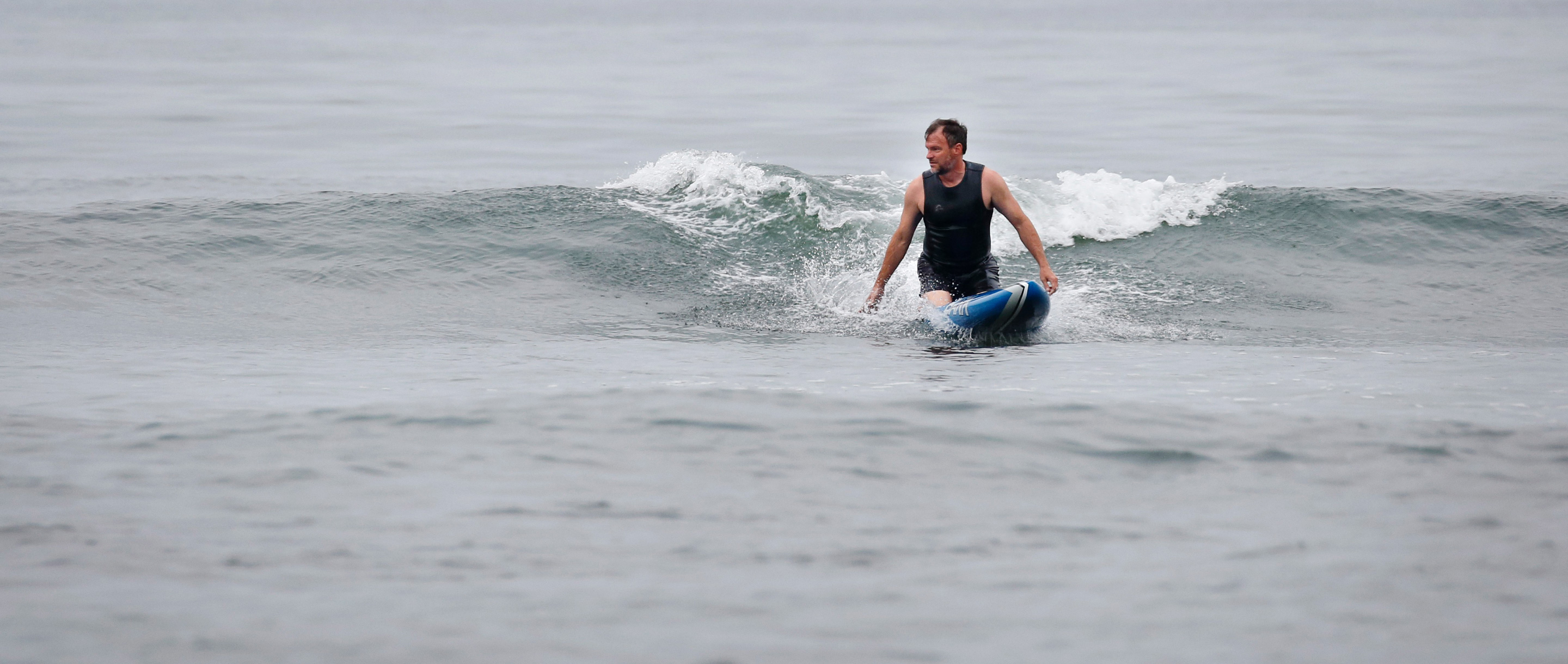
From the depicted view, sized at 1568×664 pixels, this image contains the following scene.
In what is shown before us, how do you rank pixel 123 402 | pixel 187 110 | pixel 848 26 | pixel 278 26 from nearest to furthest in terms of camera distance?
pixel 123 402 → pixel 187 110 → pixel 278 26 → pixel 848 26

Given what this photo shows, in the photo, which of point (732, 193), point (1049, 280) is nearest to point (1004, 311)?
point (1049, 280)

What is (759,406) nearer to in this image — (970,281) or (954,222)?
(954,222)

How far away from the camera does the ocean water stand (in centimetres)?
395

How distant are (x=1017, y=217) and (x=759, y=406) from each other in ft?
11.8

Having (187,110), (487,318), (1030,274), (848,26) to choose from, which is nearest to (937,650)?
(487,318)

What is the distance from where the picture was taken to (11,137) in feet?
72.5

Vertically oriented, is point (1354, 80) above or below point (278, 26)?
below

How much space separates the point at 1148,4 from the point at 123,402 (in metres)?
196

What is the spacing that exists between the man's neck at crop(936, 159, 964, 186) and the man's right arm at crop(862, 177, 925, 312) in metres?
0.16

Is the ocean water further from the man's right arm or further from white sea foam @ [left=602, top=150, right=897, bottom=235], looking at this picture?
the man's right arm

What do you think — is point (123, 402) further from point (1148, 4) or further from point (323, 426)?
point (1148, 4)

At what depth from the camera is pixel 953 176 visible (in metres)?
9.60

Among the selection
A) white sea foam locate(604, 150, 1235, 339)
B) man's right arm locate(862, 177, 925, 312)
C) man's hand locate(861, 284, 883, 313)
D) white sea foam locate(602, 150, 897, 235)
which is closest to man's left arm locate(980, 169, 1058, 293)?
man's right arm locate(862, 177, 925, 312)

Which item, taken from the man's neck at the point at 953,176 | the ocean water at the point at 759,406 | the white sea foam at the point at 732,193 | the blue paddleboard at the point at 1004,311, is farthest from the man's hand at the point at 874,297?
the white sea foam at the point at 732,193
